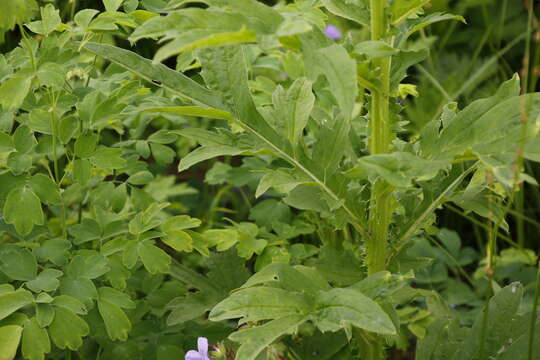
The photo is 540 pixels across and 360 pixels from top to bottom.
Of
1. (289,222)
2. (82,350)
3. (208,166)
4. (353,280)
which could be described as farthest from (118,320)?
(208,166)

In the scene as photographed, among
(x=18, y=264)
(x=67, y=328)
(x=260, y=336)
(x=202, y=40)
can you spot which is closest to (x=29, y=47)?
(x=18, y=264)

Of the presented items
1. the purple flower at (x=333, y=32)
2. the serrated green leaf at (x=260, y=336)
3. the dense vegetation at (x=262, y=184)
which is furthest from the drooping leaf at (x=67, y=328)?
the purple flower at (x=333, y=32)

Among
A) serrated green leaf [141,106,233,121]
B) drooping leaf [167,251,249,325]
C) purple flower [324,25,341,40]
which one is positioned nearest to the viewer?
serrated green leaf [141,106,233,121]

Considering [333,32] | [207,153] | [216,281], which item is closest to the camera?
[207,153]

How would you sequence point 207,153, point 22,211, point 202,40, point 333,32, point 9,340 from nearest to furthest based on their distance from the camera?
point 202,40, point 207,153, point 9,340, point 22,211, point 333,32

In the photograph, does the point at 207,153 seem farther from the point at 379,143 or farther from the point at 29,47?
the point at 29,47

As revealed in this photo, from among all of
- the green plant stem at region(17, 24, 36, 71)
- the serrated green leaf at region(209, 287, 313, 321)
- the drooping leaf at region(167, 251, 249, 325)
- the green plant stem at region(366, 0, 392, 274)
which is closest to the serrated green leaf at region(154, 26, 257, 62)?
the green plant stem at region(366, 0, 392, 274)

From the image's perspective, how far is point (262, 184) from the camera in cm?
121

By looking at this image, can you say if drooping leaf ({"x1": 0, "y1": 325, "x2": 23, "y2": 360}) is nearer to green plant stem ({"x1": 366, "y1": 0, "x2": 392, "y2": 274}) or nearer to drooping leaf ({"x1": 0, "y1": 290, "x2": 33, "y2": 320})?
drooping leaf ({"x1": 0, "y1": 290, "x2": 33, "y2": 320})

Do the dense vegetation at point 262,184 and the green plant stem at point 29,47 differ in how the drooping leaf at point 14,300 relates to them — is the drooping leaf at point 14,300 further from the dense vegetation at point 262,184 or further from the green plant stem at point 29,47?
the green plant stem at point 29,47

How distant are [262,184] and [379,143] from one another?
25 centimetres

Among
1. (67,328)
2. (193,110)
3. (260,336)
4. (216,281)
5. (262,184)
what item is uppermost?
(193,110)

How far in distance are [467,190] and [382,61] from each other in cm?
28

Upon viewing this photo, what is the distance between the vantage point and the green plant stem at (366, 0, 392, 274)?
128cm
